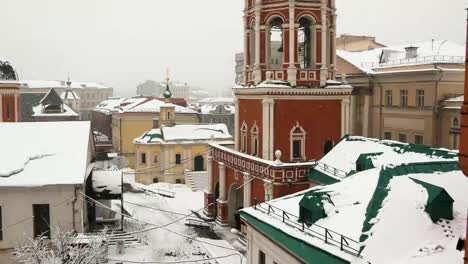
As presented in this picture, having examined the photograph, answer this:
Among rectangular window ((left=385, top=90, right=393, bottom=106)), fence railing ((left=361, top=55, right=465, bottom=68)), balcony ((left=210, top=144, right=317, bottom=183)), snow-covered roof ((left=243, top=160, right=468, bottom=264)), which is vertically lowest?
balcony ((left=210, top=144, right=317, bottom=183))

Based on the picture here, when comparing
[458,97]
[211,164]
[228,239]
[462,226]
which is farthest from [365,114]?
[462,226]

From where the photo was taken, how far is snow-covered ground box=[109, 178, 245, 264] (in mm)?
24734

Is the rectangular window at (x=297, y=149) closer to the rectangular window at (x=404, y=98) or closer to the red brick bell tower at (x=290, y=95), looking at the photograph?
the red brick bell tower at (x=290, y=95)

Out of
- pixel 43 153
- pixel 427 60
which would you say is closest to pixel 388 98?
pixel 427 60

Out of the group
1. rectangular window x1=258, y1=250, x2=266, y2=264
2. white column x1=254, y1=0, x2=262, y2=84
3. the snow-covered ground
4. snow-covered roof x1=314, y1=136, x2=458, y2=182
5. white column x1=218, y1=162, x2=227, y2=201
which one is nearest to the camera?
rectangular window x1=258, y1=250, x2=266, y2=264

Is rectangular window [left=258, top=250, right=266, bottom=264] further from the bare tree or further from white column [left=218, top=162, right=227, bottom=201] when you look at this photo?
white column [left=218, top=162, right=227, bottom=201]

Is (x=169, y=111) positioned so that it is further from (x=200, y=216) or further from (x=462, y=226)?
(x=462, y=226)

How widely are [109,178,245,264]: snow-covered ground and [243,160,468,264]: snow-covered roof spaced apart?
845 cm

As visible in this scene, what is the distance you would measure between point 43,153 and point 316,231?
15.7 m

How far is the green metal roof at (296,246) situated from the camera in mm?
11965

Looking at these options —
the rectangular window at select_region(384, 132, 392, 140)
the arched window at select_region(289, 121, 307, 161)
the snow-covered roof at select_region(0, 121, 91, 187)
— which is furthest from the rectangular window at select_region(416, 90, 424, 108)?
the snow-covered roof at select_region(0, 121, 91, 187)

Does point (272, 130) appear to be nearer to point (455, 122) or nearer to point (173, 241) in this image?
point (173, 241)

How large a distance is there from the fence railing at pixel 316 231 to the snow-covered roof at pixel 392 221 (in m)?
0.05

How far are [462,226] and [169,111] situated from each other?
149 feet
